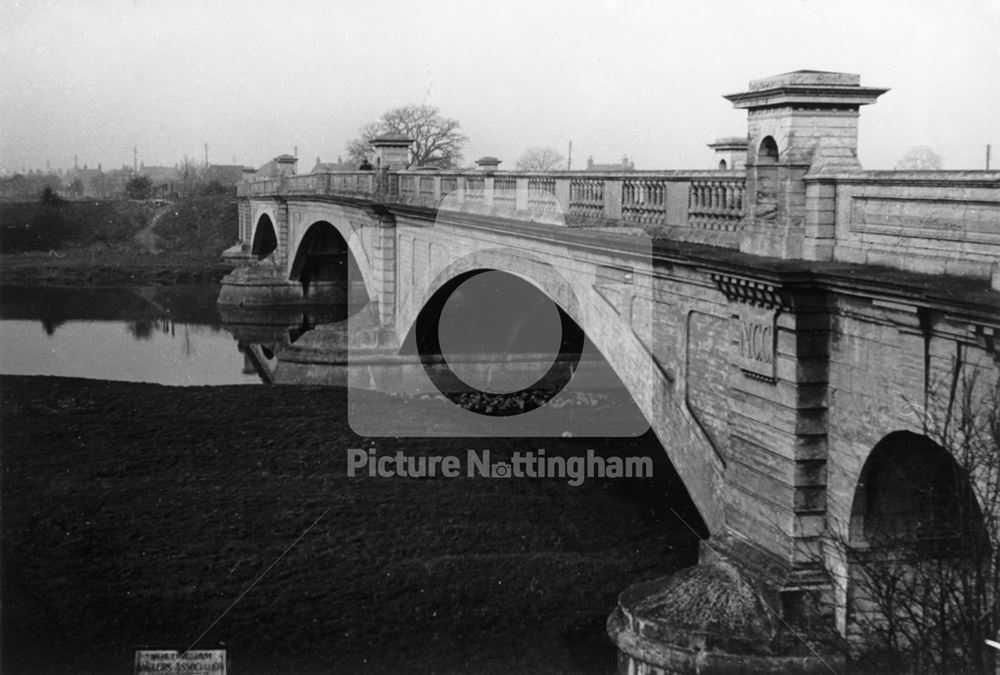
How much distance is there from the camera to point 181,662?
39.0 feet

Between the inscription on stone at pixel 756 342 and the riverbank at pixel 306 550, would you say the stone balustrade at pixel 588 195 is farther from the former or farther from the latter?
the riverbank at pixel 306 550

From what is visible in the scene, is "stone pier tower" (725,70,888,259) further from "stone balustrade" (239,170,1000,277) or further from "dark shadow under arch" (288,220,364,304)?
"dark shadow under arch" (288,220,364,304)

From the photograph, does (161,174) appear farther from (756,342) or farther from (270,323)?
(756,342)

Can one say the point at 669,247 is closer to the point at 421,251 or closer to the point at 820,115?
the point at 820,115

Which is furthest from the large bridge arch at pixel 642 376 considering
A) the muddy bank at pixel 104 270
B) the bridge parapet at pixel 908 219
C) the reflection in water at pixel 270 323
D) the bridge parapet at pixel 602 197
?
the muddy bank at pixel 104 270

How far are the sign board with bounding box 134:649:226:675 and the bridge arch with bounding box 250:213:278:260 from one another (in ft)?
137

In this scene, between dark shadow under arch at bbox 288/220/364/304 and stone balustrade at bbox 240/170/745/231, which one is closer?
stone balustrade at bbox 240/170/745/231

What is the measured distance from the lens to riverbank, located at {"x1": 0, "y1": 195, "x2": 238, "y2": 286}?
5741 centimetres

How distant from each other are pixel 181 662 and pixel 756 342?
6.48 m

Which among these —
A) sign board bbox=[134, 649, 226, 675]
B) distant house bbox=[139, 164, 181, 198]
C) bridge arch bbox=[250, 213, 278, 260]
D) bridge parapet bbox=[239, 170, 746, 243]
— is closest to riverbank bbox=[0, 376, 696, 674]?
sign board bbox=[134, 649, 226, 675]

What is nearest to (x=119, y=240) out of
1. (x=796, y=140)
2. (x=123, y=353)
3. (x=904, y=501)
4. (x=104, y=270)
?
(x=104, y=270)

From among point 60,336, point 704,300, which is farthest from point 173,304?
point 704,300

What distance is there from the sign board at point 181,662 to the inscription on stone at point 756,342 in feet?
19.0

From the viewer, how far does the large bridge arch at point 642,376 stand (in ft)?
38.4
